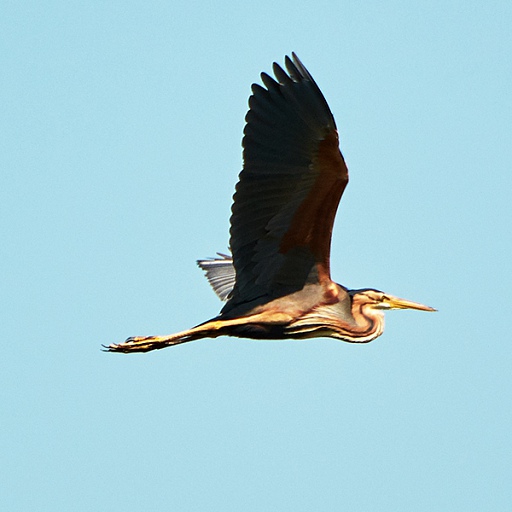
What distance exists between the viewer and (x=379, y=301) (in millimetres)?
10930

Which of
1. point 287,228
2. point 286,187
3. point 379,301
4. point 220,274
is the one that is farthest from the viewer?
point 220,274

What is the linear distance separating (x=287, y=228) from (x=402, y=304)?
5.40 feet

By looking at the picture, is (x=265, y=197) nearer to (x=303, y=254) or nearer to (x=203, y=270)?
(x=303, y=254)

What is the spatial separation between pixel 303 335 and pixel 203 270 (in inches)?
126

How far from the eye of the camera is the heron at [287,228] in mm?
9672

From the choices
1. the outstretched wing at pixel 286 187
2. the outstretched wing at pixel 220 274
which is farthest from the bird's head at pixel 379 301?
the outstretched wing at pixel 220 274

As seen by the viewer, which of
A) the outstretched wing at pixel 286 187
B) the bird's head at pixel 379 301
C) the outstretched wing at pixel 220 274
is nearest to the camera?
the outstretched wing at pixel 286 187

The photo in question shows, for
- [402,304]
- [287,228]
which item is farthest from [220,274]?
[287,228]

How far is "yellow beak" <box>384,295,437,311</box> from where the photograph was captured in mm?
11047

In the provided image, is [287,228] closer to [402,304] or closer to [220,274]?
[402,304]

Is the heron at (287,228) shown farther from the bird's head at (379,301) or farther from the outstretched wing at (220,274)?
the outstretched wing at (220,274)

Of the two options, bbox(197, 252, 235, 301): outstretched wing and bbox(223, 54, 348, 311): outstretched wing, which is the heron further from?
bbox(197, 252, 235, 301): outstretched wing

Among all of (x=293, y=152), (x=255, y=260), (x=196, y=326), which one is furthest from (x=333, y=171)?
(x=196, y=326)

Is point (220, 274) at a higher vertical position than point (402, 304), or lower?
higher
